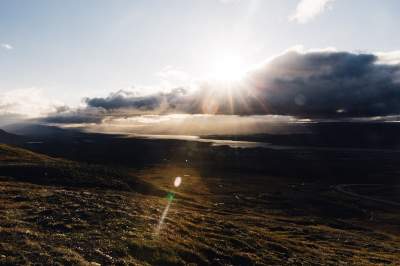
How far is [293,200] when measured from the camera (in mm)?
158750

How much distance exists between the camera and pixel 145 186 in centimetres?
10969

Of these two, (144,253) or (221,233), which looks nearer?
(144,253)

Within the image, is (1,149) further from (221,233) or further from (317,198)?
(317,198)

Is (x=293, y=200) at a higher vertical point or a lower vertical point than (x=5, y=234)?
lower

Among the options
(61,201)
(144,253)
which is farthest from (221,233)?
(61,201)

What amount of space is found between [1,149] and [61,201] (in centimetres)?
10335

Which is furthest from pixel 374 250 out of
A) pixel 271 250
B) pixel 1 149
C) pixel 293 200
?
pixel 1 149

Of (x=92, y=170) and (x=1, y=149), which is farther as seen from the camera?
(x=1, y=149)

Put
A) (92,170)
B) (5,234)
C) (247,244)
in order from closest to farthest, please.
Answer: (5,234), (247,244), (92,170)

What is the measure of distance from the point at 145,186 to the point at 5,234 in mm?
77159

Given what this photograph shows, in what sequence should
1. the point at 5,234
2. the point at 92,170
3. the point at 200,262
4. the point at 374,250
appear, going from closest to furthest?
the point at 5,234 → the point at 200,262 → the point at 374,250 → the point at 92,170

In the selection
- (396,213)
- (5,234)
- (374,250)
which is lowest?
(396,213)

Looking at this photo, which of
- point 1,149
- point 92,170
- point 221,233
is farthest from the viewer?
point 1,149

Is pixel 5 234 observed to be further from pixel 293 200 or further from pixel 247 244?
pixel 293 200
